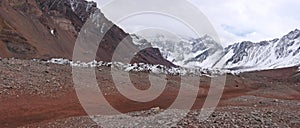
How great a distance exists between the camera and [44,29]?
84938 millimetres

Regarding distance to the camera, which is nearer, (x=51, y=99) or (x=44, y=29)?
(x=51, y=99)

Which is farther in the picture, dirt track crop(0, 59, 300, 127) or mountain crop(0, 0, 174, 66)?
mountain crop(0, 0, 174, 66)

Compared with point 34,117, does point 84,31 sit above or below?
above

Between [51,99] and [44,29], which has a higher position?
[44,29]

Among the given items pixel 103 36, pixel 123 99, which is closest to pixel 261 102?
pixel 123 99

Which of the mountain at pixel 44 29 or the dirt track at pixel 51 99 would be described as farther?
the mountain at pixel 44 29

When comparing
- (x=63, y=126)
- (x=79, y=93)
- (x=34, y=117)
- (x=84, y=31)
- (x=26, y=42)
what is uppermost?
(x=84, y=31)

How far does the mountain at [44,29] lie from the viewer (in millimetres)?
66963

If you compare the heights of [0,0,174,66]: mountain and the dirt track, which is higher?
[0,0,174,66]: mountain

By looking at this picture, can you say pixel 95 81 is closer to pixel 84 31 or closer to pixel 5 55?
pixel 5 55

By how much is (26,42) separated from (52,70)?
39472 millimetres

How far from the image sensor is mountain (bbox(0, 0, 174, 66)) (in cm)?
6696

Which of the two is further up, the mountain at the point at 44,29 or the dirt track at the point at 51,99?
the mountain at the point at 44,29

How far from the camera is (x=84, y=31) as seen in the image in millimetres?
116688
